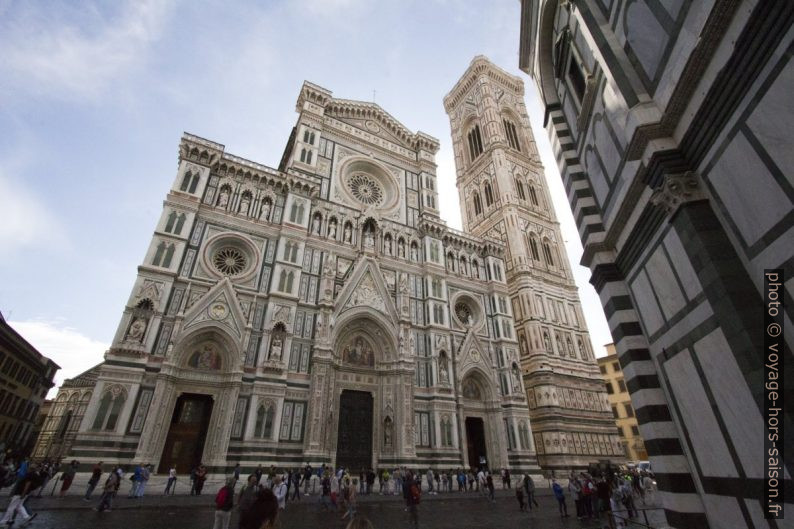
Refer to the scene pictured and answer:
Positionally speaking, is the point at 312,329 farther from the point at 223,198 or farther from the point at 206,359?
the point at 223,198

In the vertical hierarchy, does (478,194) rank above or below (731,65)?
above

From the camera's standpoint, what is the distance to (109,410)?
13883mm

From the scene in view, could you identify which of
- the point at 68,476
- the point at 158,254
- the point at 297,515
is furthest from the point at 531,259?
the point at 68,476

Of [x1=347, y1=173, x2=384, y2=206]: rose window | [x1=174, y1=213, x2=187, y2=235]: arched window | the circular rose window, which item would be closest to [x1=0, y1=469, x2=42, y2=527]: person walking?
[x1=174, y1=213, x2=187, y2=235]: arched window

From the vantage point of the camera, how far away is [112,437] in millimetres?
13586

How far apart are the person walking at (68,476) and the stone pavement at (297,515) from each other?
19.1 inches

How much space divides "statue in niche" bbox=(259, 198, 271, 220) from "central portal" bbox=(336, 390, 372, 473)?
1067 cm

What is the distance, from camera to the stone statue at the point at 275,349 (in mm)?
17312

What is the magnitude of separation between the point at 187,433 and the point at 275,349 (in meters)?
4.86

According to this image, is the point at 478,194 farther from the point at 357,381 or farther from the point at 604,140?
the point at 604,140

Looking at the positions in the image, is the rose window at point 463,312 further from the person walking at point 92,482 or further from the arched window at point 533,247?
the person walking at point 92,482

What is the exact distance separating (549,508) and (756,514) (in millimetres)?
11820

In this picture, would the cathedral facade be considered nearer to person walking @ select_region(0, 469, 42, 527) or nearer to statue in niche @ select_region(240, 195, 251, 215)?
statue in niche @ select_region(240, 195, 251, 215)

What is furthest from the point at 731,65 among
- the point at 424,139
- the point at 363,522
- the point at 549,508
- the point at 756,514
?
the point at 424,139
